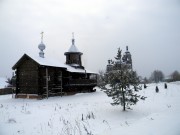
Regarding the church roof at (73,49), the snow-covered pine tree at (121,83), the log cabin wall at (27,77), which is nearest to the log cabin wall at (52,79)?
the log cabin wall at (27,77)

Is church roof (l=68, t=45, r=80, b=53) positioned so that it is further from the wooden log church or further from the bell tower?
the wooden log church

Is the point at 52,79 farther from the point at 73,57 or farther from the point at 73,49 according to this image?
the point at 73,49

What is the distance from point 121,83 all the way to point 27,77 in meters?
17.2

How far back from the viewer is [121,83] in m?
13.6

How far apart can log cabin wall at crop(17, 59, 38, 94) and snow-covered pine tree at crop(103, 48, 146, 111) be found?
14631 millimetres

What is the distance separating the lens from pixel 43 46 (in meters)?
30.5

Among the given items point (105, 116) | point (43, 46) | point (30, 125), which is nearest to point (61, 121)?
point (30, 125)

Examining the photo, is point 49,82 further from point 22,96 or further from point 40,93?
point 22,96

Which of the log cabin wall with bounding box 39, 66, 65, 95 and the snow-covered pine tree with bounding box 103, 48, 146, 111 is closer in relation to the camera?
the snow-covered pine tree with bounding box 103, 48, 146, 111

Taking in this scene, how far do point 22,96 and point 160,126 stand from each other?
74.5 feet

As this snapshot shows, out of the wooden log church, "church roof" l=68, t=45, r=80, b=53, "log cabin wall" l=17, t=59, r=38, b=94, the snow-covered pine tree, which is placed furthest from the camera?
"church roof" l=68, t=45, r=80, b=53

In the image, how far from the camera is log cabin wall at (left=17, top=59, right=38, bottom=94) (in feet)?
84.8

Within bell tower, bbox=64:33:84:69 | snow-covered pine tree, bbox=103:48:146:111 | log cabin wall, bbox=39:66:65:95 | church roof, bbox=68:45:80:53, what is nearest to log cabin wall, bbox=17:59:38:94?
log cabin wall, bbox=39:66:65:95

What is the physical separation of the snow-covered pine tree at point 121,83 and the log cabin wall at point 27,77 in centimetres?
1463
